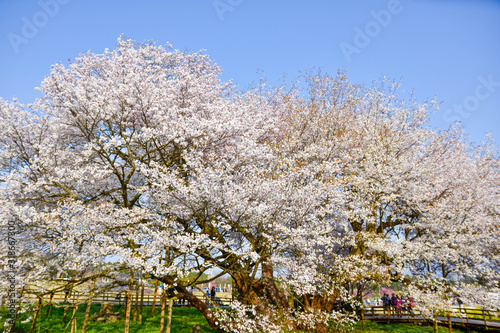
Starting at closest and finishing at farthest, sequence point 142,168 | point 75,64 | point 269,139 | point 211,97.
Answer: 1. point 142,168
2. point 75,64
3. point 211,97
4. point 269,139

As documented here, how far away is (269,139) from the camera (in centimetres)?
2016

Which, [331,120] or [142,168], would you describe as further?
[331,120]

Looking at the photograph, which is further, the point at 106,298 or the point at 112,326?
the point at 106,298

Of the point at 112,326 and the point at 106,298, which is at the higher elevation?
the point at 112,326

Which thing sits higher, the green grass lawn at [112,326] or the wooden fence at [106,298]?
the wooden fence at [106,298]

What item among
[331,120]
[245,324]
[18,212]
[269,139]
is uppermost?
[331,120]

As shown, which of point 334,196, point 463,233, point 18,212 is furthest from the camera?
point 463,233

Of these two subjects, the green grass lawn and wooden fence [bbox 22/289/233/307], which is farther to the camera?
the green grass lawn

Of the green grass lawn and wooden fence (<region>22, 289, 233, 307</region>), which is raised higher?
wooden fence (<region>22, 289, 233, 307</region>)

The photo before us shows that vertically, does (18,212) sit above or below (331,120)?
below

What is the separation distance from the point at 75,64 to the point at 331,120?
15338mm

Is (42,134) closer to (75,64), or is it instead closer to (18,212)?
(75,64)

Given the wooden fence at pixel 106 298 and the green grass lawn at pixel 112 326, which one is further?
the green grass lawn at pixel 112 326

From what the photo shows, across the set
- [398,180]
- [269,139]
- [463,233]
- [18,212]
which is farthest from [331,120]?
[18,212]
